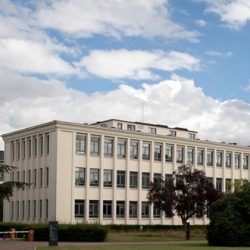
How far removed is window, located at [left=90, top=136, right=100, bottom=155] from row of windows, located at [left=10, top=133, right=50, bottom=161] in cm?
536

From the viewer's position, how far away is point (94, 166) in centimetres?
7725

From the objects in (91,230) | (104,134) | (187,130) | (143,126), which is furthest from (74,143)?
(91,230)

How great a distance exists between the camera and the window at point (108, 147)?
7844 centimetres

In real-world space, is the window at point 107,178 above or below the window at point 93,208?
above

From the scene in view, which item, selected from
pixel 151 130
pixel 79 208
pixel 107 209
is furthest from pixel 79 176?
pixel 151 130

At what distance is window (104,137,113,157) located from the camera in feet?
257

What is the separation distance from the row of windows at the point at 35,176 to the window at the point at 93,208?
602 centimetres

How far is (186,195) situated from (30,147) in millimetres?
31521

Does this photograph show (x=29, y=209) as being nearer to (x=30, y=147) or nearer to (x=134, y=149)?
(x=30, y=147)

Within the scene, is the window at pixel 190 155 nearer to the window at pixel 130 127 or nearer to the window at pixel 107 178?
the window at pixel 130 127

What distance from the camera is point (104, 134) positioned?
77.9m

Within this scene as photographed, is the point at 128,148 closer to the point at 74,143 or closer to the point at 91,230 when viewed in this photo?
the point at 74,143

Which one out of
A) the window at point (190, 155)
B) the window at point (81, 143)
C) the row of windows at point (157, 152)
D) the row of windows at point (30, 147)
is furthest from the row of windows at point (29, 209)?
the window at point (190, 155)

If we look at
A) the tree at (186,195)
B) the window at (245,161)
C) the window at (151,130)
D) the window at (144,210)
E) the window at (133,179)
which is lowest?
the window at (144,210)
